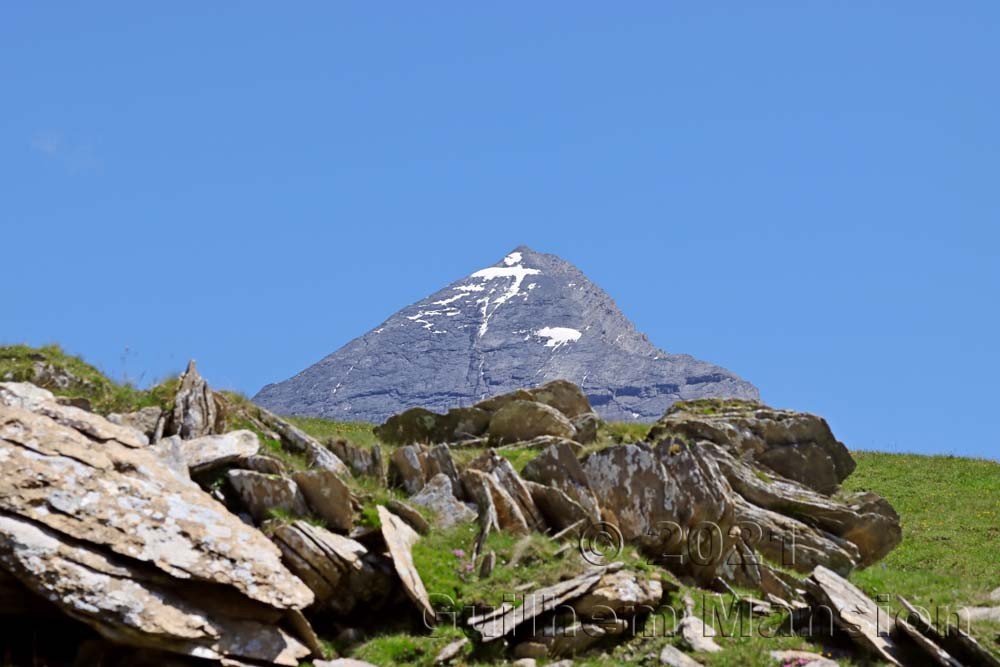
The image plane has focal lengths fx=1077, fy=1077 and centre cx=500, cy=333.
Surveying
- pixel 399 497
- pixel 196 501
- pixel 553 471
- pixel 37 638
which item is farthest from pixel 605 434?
pixel 37 638

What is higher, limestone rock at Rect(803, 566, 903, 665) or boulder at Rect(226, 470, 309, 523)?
boulder at Rect(226, 470, 309, 523)

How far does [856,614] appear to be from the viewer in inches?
958

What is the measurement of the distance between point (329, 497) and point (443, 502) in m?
4.03

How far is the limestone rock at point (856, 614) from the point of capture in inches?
912

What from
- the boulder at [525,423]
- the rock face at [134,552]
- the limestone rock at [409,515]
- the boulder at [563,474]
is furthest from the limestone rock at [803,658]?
the boulder at [525,423]

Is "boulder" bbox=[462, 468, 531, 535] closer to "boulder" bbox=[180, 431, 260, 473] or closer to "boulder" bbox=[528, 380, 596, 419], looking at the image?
"boulder" bbox=[180, 431, 260, 473]

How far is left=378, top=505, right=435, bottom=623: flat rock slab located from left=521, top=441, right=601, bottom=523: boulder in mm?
4781

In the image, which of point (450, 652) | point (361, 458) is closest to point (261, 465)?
point (361, 458)

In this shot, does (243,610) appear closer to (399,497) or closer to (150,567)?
(150,567)

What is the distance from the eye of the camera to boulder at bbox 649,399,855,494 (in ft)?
120

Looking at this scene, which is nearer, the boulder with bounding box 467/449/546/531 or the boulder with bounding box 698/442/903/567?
the boulder with bounding box 467/449/546/531

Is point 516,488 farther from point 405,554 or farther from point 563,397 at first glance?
point 563,397

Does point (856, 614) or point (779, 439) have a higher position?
point (779, 439)

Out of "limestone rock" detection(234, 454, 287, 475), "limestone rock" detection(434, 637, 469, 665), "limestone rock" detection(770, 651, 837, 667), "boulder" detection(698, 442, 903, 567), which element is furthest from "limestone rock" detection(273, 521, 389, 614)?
"boulder" detection(698, 442, 903, 567)
